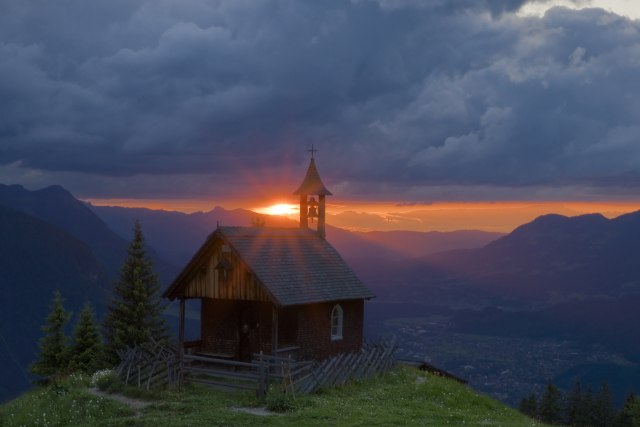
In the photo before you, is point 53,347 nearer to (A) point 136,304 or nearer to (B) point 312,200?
(A) point 136,304

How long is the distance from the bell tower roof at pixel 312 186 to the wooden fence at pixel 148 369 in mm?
13147

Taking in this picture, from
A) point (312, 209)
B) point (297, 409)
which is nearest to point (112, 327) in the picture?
point (312, 209)

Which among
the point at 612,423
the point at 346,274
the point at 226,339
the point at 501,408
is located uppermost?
the point at 346,274

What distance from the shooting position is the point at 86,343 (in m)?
44.9

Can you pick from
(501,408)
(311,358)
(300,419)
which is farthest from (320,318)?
(300,419)

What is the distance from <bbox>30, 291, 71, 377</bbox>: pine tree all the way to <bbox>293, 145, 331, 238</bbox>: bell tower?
17092mm

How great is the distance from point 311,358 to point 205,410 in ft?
32.1

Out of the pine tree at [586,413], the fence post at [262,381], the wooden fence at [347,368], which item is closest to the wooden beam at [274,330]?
the wooden fence at [347,368]

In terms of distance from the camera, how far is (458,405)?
28547mm

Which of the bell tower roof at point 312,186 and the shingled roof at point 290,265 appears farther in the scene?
the bell tower roof at point 312,186

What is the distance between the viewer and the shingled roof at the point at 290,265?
3234 cm

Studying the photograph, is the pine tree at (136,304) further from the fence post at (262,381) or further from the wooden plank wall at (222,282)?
the fence post at (262,381)

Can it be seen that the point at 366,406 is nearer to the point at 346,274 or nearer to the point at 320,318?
the point at 320,318

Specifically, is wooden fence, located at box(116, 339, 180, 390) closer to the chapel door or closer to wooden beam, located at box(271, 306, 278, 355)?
the chapel door
